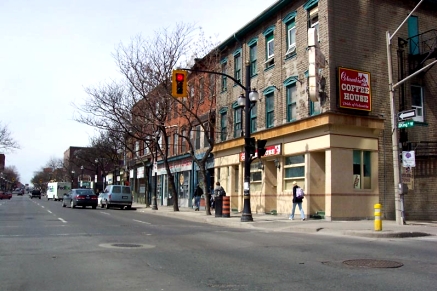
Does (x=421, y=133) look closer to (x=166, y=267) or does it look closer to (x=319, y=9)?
(x=319, y=9)

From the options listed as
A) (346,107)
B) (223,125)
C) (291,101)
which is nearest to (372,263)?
(346,107)

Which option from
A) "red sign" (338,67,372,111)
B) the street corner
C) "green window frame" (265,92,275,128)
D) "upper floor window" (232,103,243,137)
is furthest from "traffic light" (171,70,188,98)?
"upper floor window" (232,103,243,137)

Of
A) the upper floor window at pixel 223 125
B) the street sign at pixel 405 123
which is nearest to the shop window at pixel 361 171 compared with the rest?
the street sign at pixel 405 123

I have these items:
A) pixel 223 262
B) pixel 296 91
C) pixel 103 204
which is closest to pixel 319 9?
pixel 296 91

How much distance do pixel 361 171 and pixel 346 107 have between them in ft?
10.1

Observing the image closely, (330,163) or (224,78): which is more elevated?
(224,78)

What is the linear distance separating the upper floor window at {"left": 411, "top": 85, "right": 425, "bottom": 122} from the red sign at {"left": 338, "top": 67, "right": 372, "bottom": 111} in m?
3.26

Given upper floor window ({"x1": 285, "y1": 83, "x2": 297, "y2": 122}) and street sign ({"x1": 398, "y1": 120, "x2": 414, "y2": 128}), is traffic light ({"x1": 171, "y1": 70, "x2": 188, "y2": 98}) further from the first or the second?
street sign ({"x1": 398, "y1": 120, "x2": 414, "y2": 128})

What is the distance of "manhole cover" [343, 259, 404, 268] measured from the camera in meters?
8.74

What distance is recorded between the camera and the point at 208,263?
9070mm

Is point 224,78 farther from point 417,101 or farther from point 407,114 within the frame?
point 407,114

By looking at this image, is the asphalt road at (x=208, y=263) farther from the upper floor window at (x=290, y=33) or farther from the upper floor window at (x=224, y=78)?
the upper floor window at (x=224, y=78)

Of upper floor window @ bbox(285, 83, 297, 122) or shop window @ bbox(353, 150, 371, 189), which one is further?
upper floor window @ bbox(285, 83, 297, 122)

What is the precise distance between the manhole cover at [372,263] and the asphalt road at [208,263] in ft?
0.06
